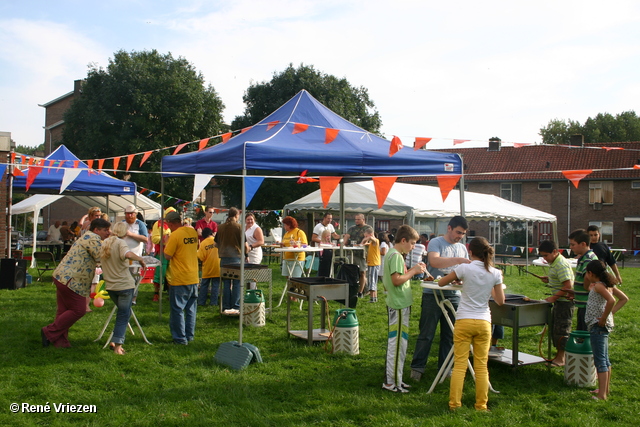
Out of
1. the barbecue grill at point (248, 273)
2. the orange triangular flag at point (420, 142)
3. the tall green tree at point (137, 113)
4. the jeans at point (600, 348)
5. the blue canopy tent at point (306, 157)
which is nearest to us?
the jeans at point (600, 348)

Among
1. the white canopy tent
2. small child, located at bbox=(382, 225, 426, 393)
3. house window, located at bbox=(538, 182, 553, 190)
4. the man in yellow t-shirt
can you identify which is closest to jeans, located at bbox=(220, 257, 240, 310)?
the man in yellow t-shirt

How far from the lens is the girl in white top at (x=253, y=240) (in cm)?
943

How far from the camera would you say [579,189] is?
36.5m

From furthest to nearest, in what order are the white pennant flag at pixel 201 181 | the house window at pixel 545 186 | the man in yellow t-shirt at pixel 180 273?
the house window at pixel 545 186 < the white pennant flag at pixel 201 181 < the man in yellow t-shirt at pixel 180 273

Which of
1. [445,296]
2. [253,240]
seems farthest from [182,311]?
[445,296]

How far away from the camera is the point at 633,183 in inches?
1390

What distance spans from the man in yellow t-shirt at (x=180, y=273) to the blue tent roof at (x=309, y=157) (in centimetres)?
92

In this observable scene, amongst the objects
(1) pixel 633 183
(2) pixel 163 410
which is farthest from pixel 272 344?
(1) pixel 633 183

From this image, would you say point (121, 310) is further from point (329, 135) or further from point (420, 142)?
point (420, 142)

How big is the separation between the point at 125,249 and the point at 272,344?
85.3 inches

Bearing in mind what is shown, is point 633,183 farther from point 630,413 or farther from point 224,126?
point 630,413

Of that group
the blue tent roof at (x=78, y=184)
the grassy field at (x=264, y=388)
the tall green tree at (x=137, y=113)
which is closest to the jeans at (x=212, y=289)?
the grassy field at (x=264, y=388)

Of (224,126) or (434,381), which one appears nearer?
(434,381)

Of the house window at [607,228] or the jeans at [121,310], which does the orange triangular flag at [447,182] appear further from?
the house window at [607,228]
